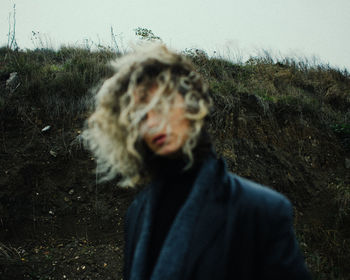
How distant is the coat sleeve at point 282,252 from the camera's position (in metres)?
0.98

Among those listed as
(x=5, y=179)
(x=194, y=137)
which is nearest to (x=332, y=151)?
(x=194, y=137)

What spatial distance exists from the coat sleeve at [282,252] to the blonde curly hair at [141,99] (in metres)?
0.46

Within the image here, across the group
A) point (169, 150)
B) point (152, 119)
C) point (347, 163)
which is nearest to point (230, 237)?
point (169, 150)

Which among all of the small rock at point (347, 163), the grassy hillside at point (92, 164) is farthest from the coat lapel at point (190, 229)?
the small rock at point (347, 163)

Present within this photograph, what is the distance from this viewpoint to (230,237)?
102 centimetres

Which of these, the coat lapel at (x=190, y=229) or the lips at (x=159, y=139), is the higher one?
the lips at (x=159, y=139)

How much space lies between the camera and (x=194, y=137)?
115 cm

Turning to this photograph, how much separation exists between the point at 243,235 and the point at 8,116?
4948 millimetres

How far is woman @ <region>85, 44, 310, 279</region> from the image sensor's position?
1023 mm

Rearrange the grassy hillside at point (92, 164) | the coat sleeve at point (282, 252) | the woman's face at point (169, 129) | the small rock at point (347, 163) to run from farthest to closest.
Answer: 1. the small rock at point (347, 163)
2. the grassy hillside at point (92, 164)
3. the woman's face at point (169, 129)
4. the coat sleeve at point (282, 252)

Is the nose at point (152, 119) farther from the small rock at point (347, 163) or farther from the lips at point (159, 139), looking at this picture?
the small rock at point (347, 163)

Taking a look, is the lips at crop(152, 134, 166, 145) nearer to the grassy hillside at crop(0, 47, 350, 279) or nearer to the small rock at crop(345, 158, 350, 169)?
the grassy hillside at crop(0, 47, 350, 279)

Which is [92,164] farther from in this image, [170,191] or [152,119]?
[152,119]

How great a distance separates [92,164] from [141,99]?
132 inches
